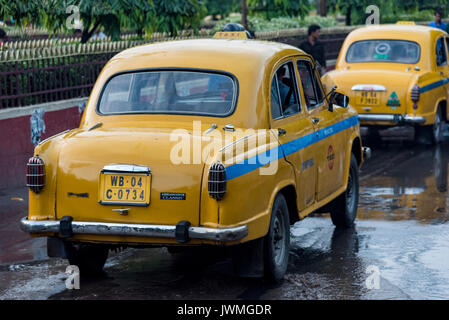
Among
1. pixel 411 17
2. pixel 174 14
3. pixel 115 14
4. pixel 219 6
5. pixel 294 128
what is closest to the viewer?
pixel 294 128

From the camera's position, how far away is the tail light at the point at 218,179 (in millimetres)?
6352

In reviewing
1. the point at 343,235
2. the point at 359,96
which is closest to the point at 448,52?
the point at 359,96

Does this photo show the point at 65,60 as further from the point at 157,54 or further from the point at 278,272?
the point at 278,272

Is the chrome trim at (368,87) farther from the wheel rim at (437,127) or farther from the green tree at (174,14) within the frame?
the green tree at (174,14)

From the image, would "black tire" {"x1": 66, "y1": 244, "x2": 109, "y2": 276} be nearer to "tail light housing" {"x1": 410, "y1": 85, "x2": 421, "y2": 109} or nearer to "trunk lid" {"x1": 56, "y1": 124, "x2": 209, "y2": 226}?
"trunk lid" {"x1": 56, "y1": 124, "x2": 209, "y2": 226}

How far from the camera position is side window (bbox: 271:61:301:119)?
7.60m

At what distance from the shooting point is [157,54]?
777cm

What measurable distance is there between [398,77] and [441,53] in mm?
1799

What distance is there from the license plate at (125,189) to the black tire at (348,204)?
330 centimetres

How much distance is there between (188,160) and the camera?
650cm

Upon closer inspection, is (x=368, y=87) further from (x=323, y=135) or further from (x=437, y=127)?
(x=323, y=135)
